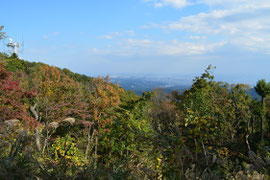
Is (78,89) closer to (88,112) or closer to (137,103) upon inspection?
(88,112)

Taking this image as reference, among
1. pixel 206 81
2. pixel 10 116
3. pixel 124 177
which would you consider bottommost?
pixel 10 116

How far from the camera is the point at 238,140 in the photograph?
914 cm

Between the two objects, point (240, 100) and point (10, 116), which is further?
point (240, 100)

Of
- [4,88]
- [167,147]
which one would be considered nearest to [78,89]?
[4,88]

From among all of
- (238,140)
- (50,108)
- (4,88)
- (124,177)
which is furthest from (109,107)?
(124,177)

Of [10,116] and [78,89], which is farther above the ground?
[78,89]

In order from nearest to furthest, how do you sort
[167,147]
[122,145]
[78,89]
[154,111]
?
1. [167,147]
2. [122,145]
3. [78,89]
4. [154,111]

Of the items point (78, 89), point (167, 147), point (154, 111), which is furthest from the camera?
point (154, 111)

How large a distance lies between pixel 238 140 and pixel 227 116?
1150 mm

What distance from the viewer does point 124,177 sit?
2072 mm

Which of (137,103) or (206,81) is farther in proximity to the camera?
(206,81)

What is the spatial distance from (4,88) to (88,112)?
3.55m

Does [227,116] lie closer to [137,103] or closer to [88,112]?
[137,103]

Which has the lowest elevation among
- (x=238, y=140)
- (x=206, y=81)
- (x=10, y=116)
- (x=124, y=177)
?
(x=238, y=140)
